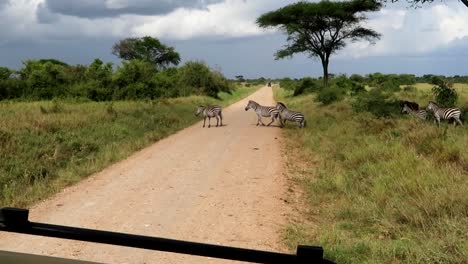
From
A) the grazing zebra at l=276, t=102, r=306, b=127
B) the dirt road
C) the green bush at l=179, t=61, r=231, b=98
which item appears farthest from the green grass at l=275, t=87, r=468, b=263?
the green bush at l=179, t=61, r=231, b=98

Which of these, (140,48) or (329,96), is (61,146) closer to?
(329,96)

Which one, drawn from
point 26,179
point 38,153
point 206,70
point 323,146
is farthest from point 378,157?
point 206,70

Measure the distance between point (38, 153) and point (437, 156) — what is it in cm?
931

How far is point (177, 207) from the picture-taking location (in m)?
8.09

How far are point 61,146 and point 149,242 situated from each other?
11651mm

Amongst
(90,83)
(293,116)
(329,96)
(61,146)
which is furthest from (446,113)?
(90,83)

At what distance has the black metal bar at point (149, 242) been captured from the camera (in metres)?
1.89

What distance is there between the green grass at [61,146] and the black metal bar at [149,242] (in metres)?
6.60

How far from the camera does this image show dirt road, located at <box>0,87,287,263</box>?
20.1ft

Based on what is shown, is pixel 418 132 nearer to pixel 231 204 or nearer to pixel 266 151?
pixel 266 151

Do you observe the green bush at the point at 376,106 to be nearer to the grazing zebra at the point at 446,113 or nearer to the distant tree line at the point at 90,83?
the grazing zebra at the point at 446,113

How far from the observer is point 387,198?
767 cm

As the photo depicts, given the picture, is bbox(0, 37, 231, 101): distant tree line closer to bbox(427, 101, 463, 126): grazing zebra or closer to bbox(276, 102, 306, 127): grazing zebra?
bbox(276, 102, 306, 127): grazing zebra

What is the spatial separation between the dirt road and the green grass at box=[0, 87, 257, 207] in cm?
57
